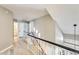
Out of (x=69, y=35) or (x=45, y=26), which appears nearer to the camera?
(x=45, y=26)

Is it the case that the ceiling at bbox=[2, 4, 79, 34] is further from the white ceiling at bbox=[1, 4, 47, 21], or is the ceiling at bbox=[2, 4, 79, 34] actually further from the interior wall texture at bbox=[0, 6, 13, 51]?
the interior wall texture at bbox=[0, 6, 13, 51]

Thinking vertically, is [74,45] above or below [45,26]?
below

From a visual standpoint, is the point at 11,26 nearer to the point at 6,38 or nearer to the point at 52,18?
the point at 6,38

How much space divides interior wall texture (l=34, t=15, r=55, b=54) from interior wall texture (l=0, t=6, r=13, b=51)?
0.59 meters

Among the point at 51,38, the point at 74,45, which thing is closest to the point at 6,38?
the point at 51,38

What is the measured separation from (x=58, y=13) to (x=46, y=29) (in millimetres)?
536

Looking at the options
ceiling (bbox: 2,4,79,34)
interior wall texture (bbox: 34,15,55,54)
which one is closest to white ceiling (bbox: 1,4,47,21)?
ceiling (bbox: 2,4,79,34)

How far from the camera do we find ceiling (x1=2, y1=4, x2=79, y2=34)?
301 cm

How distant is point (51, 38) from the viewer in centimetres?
350

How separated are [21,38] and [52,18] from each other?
882mm
